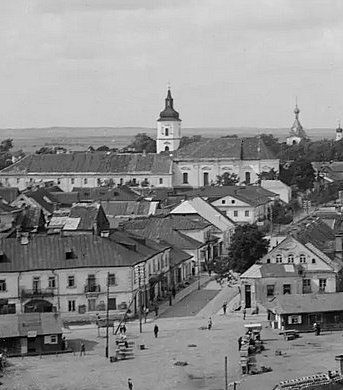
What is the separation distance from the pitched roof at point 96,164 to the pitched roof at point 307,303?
68.4 m

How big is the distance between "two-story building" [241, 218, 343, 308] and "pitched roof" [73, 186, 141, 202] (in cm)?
3941

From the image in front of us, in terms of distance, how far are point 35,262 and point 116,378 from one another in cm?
1304

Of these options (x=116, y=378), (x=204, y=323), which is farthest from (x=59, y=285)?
(x=116, y=378)

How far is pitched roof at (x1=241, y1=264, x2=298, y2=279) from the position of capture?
2092 inches

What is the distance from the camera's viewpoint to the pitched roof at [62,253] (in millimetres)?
51250

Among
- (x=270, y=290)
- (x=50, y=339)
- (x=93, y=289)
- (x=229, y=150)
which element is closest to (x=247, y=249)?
(x=270, y=290)

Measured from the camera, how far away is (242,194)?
94875 millimetres

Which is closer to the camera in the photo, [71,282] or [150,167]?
[71,282]

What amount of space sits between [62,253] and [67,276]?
1.32 m

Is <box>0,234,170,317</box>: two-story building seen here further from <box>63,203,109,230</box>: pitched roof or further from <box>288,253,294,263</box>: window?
<box>63,203,109,230</box>: pitched roof

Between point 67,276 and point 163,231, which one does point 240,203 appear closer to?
point 163,231

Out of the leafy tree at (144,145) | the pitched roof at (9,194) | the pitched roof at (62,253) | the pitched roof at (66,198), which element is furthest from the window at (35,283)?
the leafy tree at (144,145)

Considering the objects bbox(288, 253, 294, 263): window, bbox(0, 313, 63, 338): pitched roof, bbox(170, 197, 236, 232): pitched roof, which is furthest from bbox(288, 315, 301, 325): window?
bbox(170, 197, 236, 232): pitched roof

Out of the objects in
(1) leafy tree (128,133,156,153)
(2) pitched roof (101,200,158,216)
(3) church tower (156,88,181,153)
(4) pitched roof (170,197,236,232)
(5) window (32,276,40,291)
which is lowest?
(5) window (32,276,40,291)
